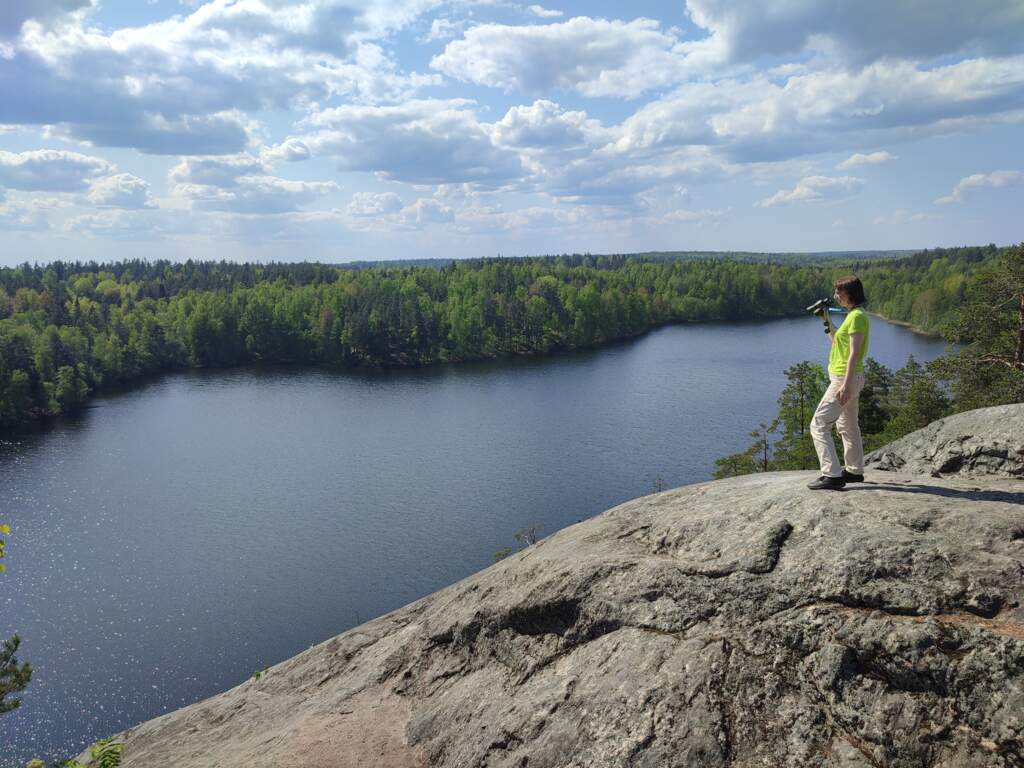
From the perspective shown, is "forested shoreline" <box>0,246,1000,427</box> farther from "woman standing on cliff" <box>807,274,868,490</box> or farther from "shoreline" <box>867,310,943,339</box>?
"woman standing on cliff" <box>807,274,868,490</box>

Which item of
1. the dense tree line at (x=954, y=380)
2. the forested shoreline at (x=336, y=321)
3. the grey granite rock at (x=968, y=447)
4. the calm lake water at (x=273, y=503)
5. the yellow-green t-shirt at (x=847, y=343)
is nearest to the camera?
the yellow-green t-shirt at (x=847, y=343)

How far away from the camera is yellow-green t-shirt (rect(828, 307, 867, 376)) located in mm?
8312

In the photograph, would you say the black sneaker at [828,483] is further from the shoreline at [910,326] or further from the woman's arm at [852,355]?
the shoreline at [910,326]

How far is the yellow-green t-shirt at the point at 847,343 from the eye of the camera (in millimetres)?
8312

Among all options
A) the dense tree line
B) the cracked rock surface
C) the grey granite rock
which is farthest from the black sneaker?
the dense tree line

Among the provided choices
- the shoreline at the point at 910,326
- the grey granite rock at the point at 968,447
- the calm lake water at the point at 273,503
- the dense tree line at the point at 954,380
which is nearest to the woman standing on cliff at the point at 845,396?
the grey granite rock at the point at 968,447

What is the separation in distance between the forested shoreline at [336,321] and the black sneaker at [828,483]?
86732 millimetres

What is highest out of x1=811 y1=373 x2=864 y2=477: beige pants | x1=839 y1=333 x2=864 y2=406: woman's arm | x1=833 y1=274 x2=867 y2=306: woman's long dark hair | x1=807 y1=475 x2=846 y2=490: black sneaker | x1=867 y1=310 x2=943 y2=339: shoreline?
x1=833 y1=274 x2=867 y2=306: woman's long dark hair

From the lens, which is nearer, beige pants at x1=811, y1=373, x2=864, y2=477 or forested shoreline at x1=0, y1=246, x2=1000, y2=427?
beige pants at x1=811, y1=373, x2=864, y2=477

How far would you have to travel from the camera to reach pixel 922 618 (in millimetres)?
6520

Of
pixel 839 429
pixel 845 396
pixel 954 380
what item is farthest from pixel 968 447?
pixel 954 380

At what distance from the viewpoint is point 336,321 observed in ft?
392

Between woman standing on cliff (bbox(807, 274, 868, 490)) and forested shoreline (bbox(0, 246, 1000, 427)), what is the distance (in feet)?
285

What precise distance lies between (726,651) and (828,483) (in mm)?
2653
